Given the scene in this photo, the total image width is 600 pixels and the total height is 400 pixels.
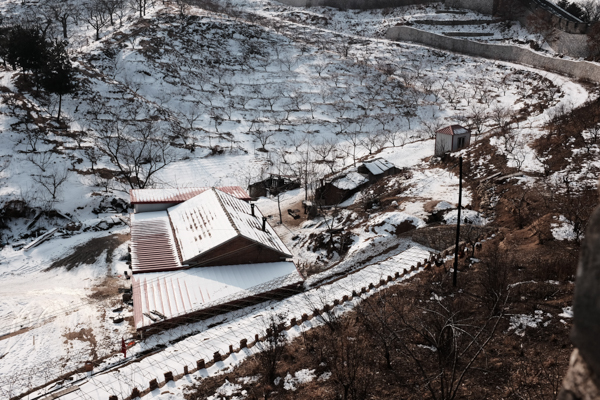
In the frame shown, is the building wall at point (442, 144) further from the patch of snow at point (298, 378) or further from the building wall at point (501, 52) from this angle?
the patch of snow at point (298, 378)

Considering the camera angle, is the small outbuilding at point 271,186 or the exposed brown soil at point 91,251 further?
the small outbuilding at point 271,186

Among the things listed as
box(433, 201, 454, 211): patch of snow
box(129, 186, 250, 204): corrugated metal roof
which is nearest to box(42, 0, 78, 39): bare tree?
box(129, 186, 250, 204): corrugated metal roof

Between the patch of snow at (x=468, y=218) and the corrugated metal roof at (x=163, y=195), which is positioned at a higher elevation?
the patch of snow at (x=468, y=218)

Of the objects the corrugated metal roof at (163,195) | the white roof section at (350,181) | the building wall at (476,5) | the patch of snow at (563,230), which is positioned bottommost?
the white roof section at (350,181)

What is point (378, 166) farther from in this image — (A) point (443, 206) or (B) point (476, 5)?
(B) point (476, 5)

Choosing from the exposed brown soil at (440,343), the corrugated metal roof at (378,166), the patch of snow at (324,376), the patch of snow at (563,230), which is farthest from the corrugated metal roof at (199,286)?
the corrugated metal roof at (378,166)

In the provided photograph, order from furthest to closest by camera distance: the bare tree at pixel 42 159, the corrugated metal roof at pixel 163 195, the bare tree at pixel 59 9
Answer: the bare tree at pixel 59 9
the bare tree at pixel 42 159
the corrugated metal roof at pixel 163 195
